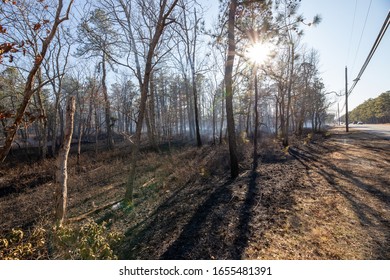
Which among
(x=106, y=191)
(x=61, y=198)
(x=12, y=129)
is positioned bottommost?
(x=106, y=191)

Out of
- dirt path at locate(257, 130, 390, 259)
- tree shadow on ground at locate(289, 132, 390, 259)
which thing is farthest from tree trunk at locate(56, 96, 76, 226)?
tree shadow on ground at locate(289, 132, 390, 259)

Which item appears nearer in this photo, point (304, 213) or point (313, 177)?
point (304, 213)

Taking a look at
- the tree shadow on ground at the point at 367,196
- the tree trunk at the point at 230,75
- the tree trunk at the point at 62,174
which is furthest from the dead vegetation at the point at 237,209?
the tree trunk at the point at 230,75

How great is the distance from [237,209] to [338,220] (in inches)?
87.7

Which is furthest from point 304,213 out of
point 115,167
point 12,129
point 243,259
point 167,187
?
point 115,167

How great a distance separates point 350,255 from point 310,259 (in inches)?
26.8

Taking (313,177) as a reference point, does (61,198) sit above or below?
above

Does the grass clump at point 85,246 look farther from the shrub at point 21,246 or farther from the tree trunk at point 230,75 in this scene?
the tree trunk at point 230,75

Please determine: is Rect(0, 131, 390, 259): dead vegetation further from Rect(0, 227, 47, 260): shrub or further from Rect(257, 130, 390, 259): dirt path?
Rect(0, 227, 47, 260): shrub

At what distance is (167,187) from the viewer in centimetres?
870

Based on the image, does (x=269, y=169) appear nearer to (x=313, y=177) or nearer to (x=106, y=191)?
(x=313, y=177)

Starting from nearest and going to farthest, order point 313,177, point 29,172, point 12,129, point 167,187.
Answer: point 12,129 → point 313,177 → point 167,187 → point 29,172

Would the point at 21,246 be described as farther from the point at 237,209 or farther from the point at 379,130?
the point at 379,130

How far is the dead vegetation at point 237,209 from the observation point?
12.2ft
